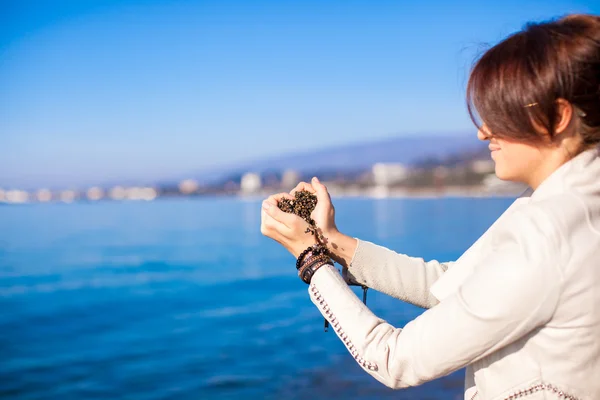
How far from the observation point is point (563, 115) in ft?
3.60

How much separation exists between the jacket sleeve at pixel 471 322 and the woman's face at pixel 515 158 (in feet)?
0.68

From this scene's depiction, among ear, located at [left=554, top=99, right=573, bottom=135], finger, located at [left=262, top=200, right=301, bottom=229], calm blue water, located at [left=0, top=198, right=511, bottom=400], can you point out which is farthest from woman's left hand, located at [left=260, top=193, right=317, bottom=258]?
calm blue water, located at [left=0, top=198, right=511, bottom=400]

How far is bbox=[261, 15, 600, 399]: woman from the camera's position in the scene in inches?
40.3

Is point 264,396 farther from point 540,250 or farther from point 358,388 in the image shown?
point 540,250

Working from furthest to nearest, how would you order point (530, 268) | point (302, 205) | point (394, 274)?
point (394, 274)
point (302, 205)
point (530, 268)

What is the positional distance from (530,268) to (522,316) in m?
0.09

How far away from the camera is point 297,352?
8602 millimetres

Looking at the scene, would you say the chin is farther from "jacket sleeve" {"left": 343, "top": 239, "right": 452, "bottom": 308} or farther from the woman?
"jacket sleeve" {"left": 343, "top": 239, "right": 452, "bottom": 308}

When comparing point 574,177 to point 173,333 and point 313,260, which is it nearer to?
point 313,260

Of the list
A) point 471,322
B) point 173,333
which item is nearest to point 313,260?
point 471,322

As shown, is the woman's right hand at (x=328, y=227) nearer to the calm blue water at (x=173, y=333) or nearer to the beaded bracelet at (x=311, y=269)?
the beaded bracelet at (x=311, y=269)

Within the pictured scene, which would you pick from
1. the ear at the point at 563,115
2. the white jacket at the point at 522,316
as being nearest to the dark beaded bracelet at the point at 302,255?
the white jacket at the point at 522,316

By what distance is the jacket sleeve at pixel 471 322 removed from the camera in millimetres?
1011

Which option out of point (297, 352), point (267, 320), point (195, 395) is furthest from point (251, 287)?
point (195, 395)
